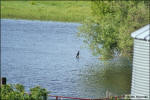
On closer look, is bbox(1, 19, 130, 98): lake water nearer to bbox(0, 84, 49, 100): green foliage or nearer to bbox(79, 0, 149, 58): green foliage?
bbox(79, 0, 149, 58): green foliage

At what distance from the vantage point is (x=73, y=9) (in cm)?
11075

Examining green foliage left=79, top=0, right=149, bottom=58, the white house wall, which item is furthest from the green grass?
the white house wall

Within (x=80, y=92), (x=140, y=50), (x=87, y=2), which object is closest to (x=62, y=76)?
(x=80, y=92)

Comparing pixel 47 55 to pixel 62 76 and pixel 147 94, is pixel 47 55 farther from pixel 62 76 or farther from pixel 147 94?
pixel 147 94

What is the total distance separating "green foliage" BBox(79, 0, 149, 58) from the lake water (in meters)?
3.37

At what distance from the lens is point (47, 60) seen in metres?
60.4

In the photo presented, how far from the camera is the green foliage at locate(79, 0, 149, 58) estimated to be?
49438 millimetres

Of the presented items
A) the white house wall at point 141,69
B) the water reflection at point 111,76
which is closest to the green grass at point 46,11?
the water reflection at point 111,76

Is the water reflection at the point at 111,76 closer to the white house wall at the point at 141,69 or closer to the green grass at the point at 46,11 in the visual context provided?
the white house wall at the point at 141,69

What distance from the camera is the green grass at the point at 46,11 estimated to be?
106 meters

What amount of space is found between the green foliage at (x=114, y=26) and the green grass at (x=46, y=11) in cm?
5049

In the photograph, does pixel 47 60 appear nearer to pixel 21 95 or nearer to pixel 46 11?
pixel 21 95

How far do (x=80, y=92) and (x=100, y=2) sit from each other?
68.7 ft

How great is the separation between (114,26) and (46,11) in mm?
59726
